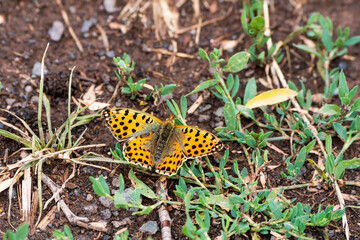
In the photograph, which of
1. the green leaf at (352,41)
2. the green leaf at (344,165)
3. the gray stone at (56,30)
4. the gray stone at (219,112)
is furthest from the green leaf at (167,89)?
the green leaf at (352,41)

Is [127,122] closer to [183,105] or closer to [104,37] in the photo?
[183,105]

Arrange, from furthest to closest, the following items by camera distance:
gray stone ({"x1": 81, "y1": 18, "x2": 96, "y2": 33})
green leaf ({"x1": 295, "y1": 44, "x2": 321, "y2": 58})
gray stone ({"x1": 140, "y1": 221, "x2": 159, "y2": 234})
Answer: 1. gray stone ({"x1": 81, "y1": 18, "x2": 96, "y2": 33})
2. green leaf ({"x1": 295, "y1": 44, "x2": 321, "y2": 58})
3. gray stone ({"x1": 140, "y1": 221, "x2": 159, "y2": 234})

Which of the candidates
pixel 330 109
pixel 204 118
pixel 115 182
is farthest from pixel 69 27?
pixel 330 109

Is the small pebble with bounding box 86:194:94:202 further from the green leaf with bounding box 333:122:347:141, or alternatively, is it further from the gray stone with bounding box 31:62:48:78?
the green leaf with bounding box 333:122:347:141

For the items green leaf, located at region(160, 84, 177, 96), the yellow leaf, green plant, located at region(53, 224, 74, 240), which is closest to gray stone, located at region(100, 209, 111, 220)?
green plant, located at region(53, 224, 74, 240)

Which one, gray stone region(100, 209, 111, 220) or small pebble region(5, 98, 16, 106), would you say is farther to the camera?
small pebble region(5, 98, 16, 106)

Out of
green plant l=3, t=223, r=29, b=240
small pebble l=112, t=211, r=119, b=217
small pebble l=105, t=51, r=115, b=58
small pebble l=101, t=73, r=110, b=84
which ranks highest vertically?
small pebble l=105, t=51, r=115, b=58

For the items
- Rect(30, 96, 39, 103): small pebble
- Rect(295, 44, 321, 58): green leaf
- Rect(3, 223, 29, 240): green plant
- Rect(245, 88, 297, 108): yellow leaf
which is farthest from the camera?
Rect(295, 44, 321, 58): green leaf
